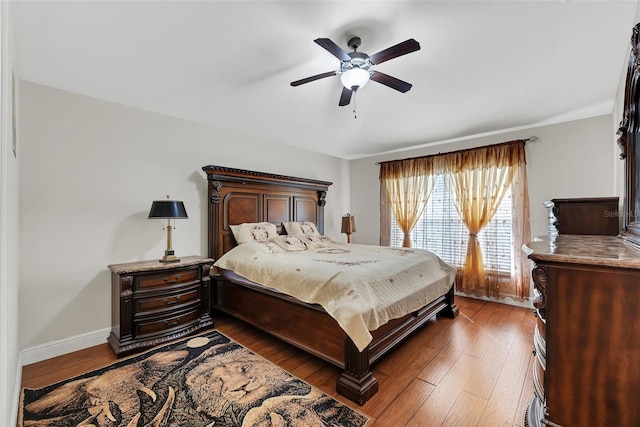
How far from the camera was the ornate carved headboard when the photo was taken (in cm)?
343

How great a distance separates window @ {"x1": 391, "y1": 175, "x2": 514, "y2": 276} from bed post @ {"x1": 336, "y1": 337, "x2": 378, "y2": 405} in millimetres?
2951

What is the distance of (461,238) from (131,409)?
4370mm

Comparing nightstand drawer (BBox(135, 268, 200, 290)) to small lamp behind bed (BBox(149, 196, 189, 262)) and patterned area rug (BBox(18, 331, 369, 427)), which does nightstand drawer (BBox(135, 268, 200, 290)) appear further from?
patterned area rug (BBox(18, 331, 369, 427))

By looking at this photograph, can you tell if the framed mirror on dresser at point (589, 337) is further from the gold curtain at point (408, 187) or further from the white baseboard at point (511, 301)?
the gold curtain at point (408, 187)

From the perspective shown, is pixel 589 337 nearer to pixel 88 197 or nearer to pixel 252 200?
pixel 252 200

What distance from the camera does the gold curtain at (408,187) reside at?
4.53m

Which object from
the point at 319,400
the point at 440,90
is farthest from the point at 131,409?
the point at 440,90

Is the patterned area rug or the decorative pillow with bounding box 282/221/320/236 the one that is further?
the decorative pillow with bounding box 282/221/320/236

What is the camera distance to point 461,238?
4.20 meters

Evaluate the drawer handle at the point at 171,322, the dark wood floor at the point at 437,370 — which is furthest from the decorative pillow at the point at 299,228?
the drawer handle at the point at 171,322

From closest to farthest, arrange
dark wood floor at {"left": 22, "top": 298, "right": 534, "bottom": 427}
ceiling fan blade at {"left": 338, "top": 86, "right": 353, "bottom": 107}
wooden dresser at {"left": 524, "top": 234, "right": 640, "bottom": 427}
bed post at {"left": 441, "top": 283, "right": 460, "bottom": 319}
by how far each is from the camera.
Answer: wooden dresser at {"left": 524, "top": 234, "right": 640, "bottom": 427} → dark wood floor at {"left": 22, "top": 298, "right": 534, "bottom": 427} → ceiling fan blade at {"left": 338, "top": 86, "right": 353, "bottom": 107} → bed post at {"left": 441, "top": 283, "right": 460, "bottom": 319}

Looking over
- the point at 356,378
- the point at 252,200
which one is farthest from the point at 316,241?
the point at 356,378

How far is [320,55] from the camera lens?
6.64ft

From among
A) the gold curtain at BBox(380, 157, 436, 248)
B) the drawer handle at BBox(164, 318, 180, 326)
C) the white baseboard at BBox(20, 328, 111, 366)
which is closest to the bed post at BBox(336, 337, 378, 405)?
the drawer handle at BBox(164, 318, 180, 326)
